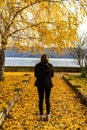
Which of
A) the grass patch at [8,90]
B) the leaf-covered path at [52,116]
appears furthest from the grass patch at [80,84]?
the grass patch at [8,90]

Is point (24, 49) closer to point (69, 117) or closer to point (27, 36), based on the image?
point (27, 36)

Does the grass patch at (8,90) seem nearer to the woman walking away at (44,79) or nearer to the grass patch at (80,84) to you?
the woman walking away at (44,79)

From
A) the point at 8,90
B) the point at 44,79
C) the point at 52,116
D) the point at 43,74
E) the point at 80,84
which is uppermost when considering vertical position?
the point at 43,74

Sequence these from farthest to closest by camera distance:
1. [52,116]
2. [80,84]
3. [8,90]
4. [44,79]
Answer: [80,84] → [8,90] → [52,116] → [44,79]

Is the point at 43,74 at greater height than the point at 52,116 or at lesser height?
greater

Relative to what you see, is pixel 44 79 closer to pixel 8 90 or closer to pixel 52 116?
pixel 52 116

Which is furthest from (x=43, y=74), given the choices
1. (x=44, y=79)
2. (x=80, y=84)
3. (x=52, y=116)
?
(x=80, y=84)

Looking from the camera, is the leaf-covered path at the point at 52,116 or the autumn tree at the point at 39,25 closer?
the leaf-covered path at the point at 52,116

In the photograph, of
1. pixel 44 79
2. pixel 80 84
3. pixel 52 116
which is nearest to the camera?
pixel 44 79

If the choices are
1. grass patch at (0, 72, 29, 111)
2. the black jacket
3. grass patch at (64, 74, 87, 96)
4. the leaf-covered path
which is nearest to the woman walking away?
the black jacket

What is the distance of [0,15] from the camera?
79.8 feet

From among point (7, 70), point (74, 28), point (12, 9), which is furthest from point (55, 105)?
point (7, 70)

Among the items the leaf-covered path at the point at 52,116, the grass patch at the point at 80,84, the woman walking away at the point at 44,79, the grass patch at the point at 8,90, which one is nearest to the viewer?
the leaf-covered path at the point at 52,116

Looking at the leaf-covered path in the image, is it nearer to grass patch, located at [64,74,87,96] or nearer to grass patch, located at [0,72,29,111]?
grass patch, located at [0,72,29,111]
